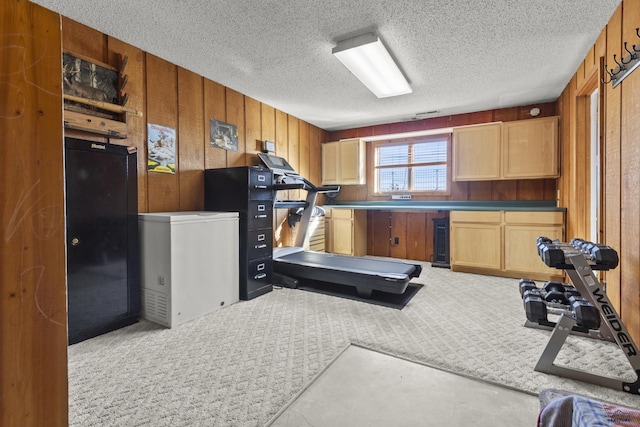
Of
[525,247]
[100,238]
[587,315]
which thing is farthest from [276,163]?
[587,315]

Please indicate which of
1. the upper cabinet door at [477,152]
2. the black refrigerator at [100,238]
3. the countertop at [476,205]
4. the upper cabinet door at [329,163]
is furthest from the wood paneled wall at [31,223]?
the upper cabinet door at [329,163]

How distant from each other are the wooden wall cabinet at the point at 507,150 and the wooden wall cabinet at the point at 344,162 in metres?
1.73

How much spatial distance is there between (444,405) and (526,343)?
3.84ft

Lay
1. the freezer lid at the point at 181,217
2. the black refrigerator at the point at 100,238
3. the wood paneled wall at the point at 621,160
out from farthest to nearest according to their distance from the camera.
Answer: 1. the freezer lid at the point at 181,217
2. the black refrigerator at the point at 100,238
3. the wood paneled wall at the point at 621,160

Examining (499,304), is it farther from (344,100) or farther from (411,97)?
(344,100)

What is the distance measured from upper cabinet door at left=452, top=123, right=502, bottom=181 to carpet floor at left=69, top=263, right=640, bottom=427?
222 cm

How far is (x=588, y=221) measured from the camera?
332 cm

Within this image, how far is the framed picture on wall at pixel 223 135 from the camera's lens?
385 cm

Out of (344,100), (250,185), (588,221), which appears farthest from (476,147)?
(250,185)

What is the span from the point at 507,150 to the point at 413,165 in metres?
1.59

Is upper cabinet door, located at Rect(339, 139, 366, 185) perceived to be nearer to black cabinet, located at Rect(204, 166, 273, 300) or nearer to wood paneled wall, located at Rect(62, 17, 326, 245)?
wood paneled wall, located at Rect(62, 17, 326, 245)

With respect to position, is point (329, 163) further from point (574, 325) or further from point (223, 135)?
point (574, 325)

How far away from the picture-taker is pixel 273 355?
214 cm

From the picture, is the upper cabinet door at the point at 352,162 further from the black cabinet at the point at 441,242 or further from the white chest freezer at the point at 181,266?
the white chest freezer at the point at 181,266
